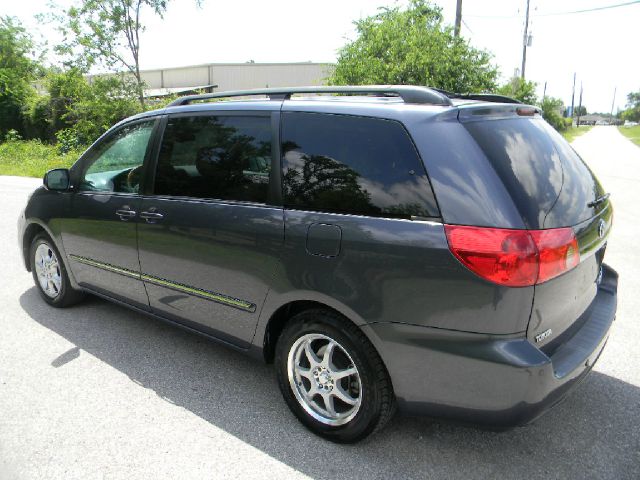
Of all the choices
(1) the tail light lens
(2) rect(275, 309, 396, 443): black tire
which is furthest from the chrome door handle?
(1) the tail light lens

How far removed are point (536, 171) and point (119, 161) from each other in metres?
3.00

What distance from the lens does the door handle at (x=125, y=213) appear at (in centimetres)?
353

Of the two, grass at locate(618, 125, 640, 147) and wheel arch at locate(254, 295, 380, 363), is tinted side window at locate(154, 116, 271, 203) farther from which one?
grass at locate(618, 125, 640, 147)

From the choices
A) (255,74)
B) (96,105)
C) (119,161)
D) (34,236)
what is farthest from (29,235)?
(255,74)

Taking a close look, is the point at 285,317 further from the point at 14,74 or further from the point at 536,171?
the point at 14,74

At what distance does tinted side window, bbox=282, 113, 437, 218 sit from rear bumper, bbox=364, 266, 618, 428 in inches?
22.5

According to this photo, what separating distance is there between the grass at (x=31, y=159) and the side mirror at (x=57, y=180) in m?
14.4

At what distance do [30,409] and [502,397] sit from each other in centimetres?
264

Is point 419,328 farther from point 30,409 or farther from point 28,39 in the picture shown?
point 28,39

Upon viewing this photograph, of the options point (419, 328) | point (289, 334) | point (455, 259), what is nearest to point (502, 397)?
point (419, 328)

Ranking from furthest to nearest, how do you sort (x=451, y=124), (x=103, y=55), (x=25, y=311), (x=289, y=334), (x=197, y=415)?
(x=103, y=55), (x=25, y=311), (x=197, y=415), (x=289, y=334), (x=451, y=124)

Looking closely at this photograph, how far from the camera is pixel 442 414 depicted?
91.2 inches

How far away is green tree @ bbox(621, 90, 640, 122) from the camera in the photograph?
13288cm

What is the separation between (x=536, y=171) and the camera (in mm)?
2354
